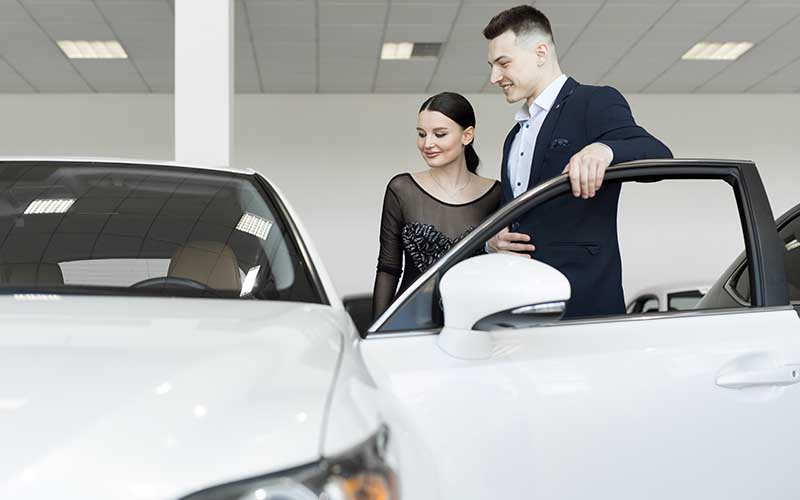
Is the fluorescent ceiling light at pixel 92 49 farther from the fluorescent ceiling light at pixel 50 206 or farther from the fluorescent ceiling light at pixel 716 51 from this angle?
the fluorescent ceiling light at pixel 50 206

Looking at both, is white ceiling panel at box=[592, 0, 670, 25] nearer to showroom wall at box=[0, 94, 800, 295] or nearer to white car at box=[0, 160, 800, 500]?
showroom wall at box=[0, 94, 800, 295]

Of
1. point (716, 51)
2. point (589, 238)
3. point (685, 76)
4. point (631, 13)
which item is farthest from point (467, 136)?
point (685, 76)

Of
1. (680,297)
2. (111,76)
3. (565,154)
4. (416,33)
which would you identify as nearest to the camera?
(565,154)

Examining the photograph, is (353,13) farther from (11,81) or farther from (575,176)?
(575,176)

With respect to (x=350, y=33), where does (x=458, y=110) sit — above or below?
below

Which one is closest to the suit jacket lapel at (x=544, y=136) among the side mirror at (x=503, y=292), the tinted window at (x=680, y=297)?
the side mirror at (x=503, y=292)

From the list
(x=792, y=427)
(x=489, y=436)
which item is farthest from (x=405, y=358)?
(x=792, y=427)

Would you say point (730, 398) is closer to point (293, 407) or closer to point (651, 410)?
point (651, 410)

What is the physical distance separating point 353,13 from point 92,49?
→ 9.91ft

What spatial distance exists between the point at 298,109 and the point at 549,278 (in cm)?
1012

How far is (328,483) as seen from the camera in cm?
76

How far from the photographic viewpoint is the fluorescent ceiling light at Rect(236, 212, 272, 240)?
1.63 meters

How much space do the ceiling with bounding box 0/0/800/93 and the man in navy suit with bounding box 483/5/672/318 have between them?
5802 mm

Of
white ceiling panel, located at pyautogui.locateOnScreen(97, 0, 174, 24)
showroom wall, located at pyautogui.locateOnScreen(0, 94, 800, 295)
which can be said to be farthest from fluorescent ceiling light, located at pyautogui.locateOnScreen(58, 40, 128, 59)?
showroom wall, located at pyautogui.locateOnScreen(0, 94, 800, 295)
